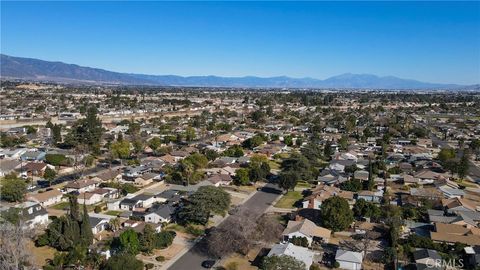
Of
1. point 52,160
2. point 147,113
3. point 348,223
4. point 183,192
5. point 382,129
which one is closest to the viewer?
point 348,223

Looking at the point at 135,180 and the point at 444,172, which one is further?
the point at 444,172

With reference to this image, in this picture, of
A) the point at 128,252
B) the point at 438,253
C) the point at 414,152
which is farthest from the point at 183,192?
the point at 414,152

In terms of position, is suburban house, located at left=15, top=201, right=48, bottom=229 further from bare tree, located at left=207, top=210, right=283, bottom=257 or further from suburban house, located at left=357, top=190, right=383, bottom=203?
suburban house, located at left=357, top=190, right=383, bottom=203

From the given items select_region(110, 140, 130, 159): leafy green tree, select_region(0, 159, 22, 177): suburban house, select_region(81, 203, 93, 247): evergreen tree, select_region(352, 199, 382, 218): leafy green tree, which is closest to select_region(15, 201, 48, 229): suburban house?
select_region(81, 203, 93, 247): evergreen tree

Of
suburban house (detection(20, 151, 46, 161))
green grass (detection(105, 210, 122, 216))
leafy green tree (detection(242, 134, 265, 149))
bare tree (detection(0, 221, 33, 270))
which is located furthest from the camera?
leafy green tree (detection(242, 134, 265, 149))

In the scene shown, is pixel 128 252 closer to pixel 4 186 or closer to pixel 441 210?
pixel 4 186

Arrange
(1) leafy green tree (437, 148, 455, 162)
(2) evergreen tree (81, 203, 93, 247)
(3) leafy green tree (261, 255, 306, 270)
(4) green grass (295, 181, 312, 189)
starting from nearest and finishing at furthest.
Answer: (3) leafy green tree (261, 255, 306, 270), (2) evergreen tree (81, 203, 93, 247), (4) green grass (295, 181, 312, 189), (1) leafy green tree (437, 148, 455, 162)

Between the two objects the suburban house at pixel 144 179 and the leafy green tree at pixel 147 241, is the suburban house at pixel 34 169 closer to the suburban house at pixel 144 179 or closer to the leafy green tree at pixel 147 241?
the suburban house at pixel 144 179
